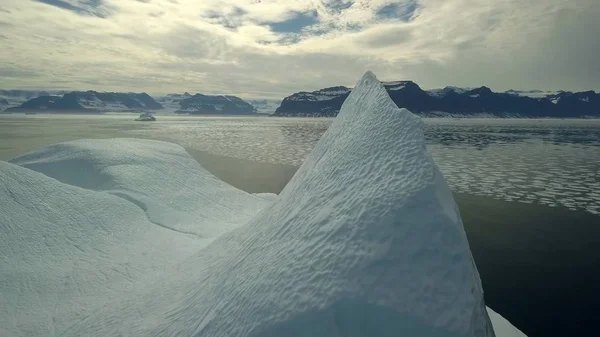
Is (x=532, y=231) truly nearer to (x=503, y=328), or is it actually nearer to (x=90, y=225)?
(x=503, y=328)

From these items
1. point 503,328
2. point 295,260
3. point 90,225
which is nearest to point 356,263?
point 295,260

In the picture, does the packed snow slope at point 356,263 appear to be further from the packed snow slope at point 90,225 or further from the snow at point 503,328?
the snow at point 503,328

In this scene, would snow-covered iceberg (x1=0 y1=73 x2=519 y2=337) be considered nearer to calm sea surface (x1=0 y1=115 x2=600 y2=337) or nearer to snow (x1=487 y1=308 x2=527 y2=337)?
snow (x1=487 y1=308 x2=527 y2=337)

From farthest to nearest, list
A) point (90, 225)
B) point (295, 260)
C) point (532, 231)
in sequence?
point (532, 231) < point (90, 225) < point (295, 260)

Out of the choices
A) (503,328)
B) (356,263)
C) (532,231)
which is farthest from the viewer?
(532,231)

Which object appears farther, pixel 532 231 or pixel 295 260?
pixel 532 231

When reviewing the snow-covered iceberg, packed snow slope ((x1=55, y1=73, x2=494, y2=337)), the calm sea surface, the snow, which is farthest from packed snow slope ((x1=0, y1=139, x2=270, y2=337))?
the snow

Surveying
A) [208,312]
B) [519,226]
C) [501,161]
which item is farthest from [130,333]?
[501,161]

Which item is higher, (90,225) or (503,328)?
(90,225)
